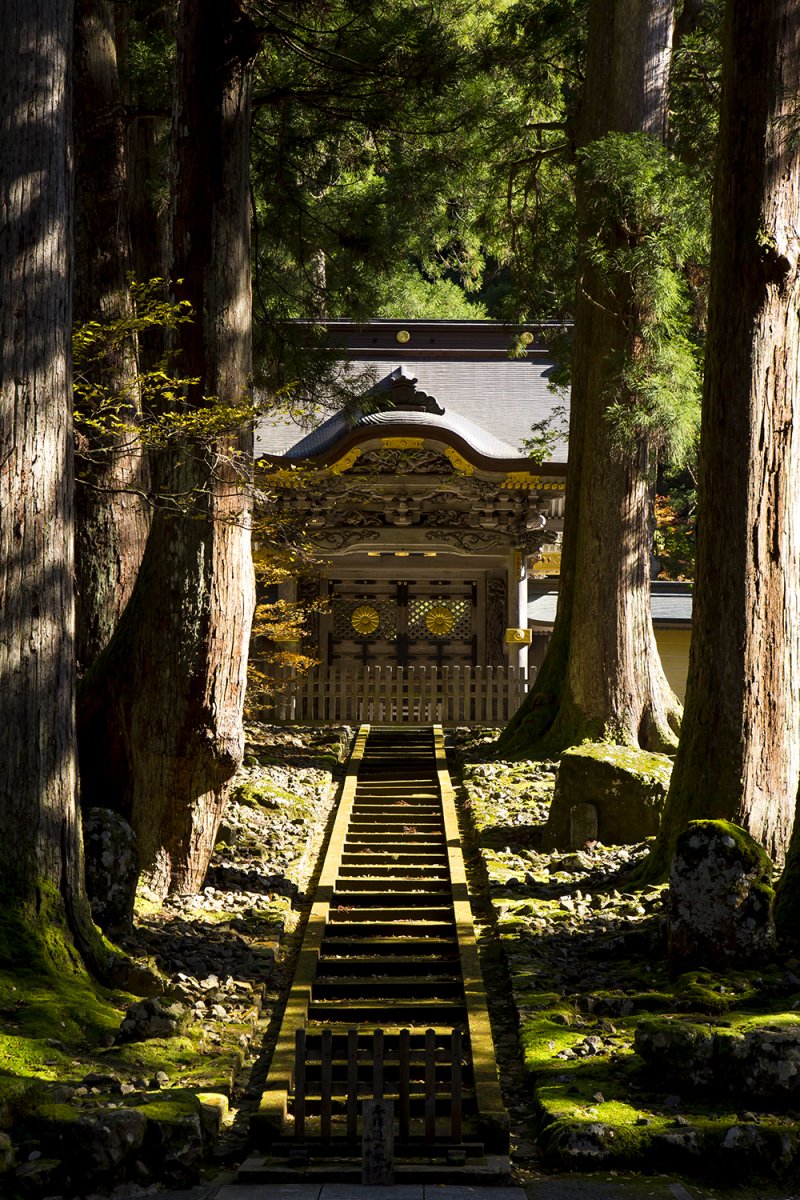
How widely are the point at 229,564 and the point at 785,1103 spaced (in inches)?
208

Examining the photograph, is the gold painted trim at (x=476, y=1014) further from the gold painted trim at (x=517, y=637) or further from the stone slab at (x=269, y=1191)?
the gold painted trim at (x=517, y=637)

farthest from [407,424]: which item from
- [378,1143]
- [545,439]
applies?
[378,1143]

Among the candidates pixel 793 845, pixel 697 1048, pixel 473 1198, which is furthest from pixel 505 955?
pixel 473 1198

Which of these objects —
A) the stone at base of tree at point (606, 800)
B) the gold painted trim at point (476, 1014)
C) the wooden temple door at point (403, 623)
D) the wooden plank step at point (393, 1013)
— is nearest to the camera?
the gold painted trim at point (476, 1014)

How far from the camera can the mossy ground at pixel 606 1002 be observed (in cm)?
503

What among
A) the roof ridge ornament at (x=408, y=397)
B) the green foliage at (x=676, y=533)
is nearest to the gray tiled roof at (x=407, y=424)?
the roof ridge ornament at (x=408, y=397)

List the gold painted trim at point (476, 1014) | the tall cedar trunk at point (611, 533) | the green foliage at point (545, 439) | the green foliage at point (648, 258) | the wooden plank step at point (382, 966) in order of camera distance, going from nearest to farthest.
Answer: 1. the gold painted trim at point (476, 1014)
2. the wooden plank step at point (382, 966)
3. the green foliage at point (648, 258)
4. the tall cedar trunk at point (611, 533)
5. the green foliage at point (545, 439)

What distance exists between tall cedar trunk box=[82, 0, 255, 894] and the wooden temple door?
33.3ft

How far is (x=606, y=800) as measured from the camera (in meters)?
9.95

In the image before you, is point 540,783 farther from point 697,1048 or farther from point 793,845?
point 697,1048

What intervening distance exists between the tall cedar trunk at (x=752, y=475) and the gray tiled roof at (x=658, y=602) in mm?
9828

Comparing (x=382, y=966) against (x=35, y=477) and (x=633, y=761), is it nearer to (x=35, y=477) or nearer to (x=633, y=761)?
(x=633, y=761)

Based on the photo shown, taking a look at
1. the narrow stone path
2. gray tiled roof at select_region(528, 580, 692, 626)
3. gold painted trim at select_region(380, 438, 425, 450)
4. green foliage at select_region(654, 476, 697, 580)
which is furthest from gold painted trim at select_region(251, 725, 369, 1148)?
green foliage at select_region(654, 476, 697, 580)

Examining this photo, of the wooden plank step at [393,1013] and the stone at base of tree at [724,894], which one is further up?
the stone at base of tree at [724,894]
